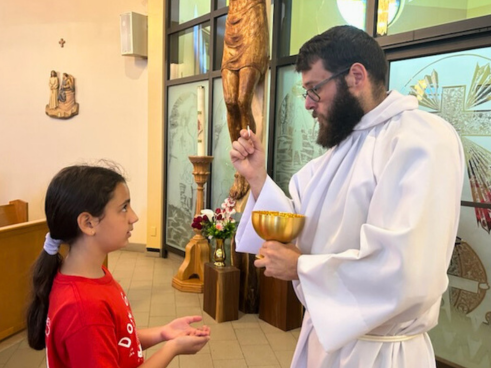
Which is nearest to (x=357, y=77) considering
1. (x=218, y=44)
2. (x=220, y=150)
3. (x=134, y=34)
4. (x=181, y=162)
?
(x=220, y=150)

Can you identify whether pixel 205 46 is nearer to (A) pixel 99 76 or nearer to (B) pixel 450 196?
(A) pixel 99 76

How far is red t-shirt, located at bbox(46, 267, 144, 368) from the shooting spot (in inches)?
41.9

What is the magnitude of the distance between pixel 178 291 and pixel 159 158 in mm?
2030

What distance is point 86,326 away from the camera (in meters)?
1.07

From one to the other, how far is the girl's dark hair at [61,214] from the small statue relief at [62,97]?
17.6ft

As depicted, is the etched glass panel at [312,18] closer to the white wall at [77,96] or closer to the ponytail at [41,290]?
the white wall at [77,96]

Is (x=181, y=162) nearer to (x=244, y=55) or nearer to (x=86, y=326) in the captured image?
(x=244, y=55)

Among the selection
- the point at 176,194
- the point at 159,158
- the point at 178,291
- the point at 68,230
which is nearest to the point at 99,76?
the point at 159,158

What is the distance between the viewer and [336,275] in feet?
3.75

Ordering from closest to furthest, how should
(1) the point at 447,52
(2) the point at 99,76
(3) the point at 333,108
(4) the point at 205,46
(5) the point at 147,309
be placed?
(3) the point at 333,108 < (1) the point at 447,52 < (5) the point at 147,309 < (4) the point at 205,46 < (2) the point at 99,76

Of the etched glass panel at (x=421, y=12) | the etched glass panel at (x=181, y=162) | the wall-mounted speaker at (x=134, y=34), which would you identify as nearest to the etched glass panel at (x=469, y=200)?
the etched glass panel at (x=421, y=12)

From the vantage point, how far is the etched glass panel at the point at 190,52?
5008 millimetres

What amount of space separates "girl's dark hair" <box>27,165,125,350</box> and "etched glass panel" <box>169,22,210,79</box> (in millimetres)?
3935

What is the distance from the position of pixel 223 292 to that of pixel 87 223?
7.84 ft
